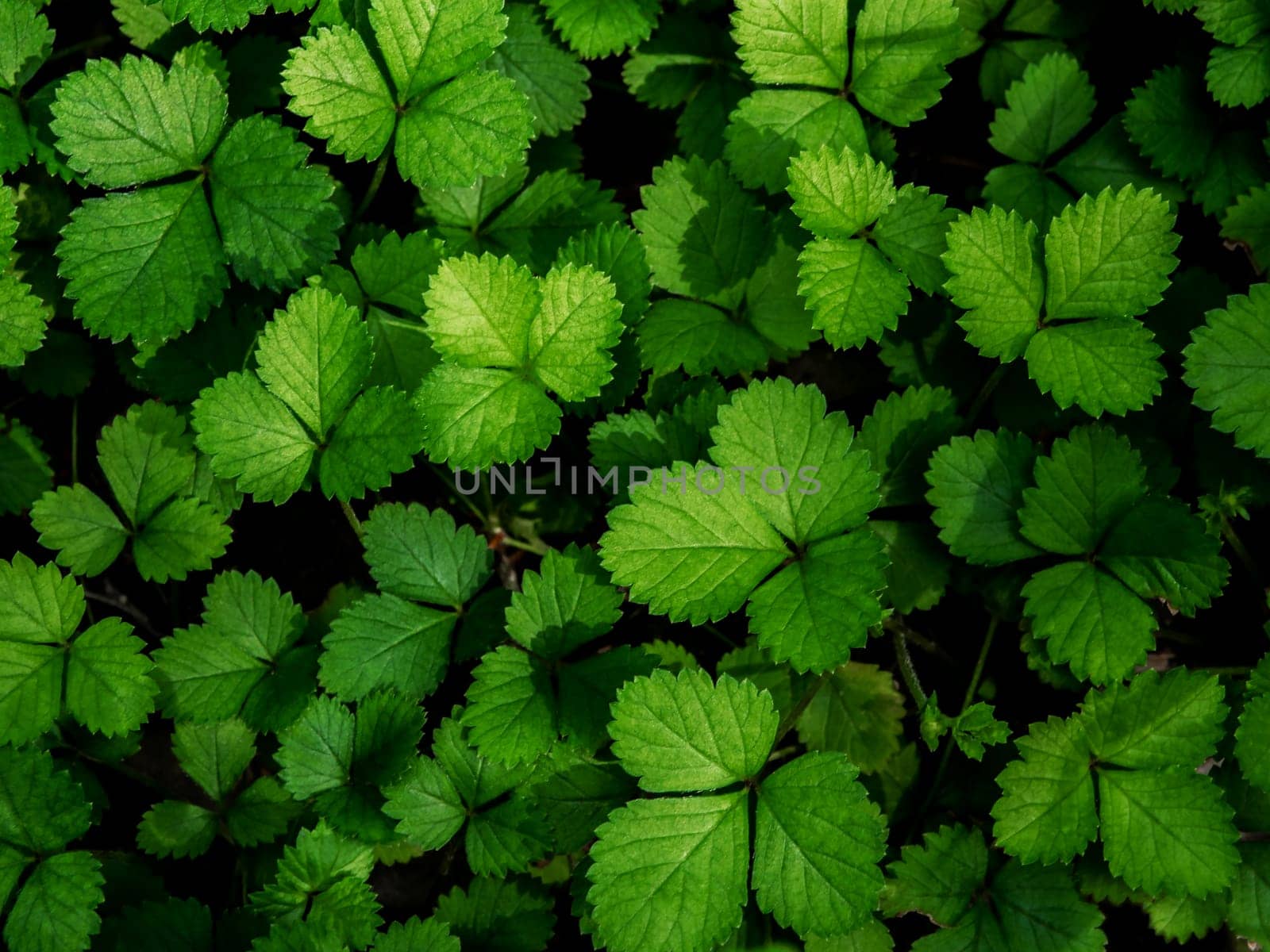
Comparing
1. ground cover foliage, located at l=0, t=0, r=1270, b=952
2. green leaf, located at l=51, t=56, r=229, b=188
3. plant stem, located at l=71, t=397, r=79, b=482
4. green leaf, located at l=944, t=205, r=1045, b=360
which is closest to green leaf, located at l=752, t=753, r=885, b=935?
ground cover foliage, located at l=0, t=0, r=1270, b=952

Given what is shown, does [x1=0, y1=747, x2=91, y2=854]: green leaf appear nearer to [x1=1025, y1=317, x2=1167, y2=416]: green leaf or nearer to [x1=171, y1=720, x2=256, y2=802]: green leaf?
[x1=171, y1=720, x2=256, y2=802]: green leaf

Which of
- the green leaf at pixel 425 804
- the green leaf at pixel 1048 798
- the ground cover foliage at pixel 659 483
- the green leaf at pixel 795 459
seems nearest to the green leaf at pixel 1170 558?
the ground cover foliage at pixel 659 483

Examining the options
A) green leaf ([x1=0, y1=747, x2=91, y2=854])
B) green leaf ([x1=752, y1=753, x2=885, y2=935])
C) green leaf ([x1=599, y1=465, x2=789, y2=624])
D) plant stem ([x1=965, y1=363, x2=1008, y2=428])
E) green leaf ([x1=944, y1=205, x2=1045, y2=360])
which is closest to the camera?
green leaf ([x1=752, y1=753, x2=885, y2=935])

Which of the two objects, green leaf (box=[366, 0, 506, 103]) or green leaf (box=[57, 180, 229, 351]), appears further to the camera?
green leaf (box=[57, 180, 229, 351])

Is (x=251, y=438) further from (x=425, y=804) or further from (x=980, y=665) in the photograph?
(x=980, y=665)

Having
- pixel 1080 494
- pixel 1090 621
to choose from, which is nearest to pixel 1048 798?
pixel 1090 621

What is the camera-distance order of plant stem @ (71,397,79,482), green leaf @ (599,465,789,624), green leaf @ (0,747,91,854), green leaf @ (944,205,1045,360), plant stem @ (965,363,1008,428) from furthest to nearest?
plant stem @ (71,397,79,482), plant stem @ (965,363,1008,428), green leaf @ (0,747,91,854), green leaf @ (944,205,1045,360), green leaf @ (599,465,789,624)

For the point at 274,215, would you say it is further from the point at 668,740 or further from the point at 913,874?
the point at 913,874
